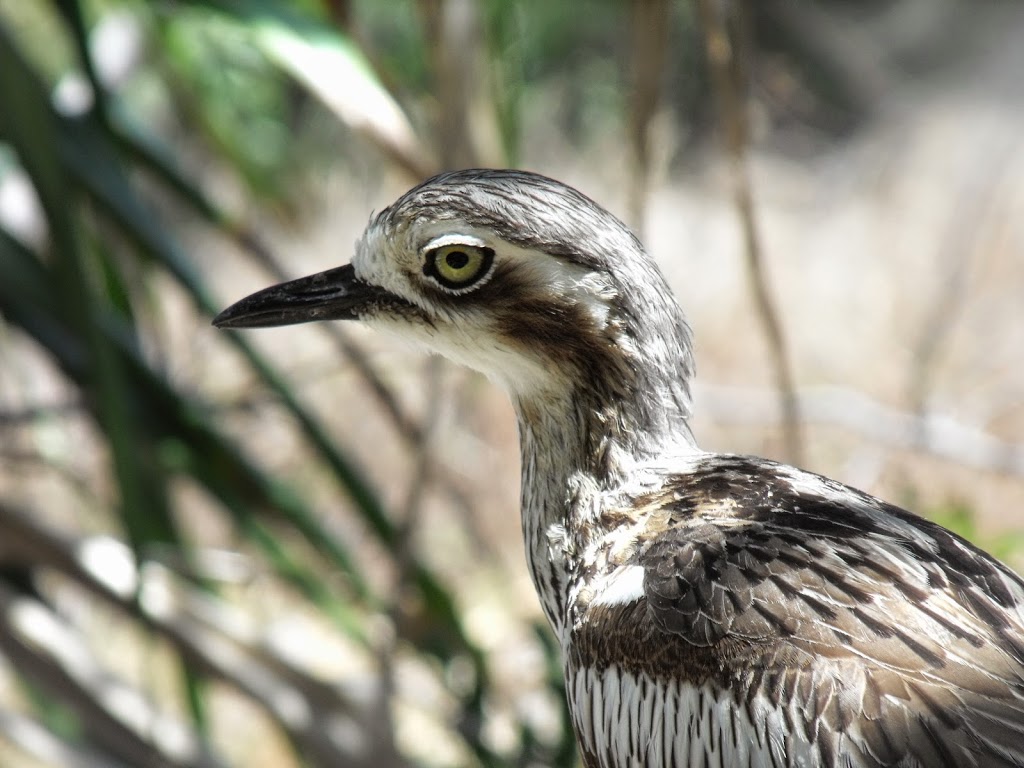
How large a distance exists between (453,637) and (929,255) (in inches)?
228

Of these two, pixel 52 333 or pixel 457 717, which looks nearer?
pixel 52 333

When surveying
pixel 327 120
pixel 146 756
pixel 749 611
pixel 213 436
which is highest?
pixel 327 120

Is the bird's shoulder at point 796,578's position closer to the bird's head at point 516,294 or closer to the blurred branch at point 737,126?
the bird's head at point 516,294

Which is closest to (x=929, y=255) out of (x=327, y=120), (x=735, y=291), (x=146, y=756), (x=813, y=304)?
(x=813, y=304)

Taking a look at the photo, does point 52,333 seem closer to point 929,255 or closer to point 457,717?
point 457,717

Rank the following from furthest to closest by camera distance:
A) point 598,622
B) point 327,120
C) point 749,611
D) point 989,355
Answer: point 327,120 < point 989,355 < point 598,622 < point 749,611

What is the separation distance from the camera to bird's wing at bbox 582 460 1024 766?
159 centimetres

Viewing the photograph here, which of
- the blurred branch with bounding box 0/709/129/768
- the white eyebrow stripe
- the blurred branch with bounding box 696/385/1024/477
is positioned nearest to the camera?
the white eyebrow stripe

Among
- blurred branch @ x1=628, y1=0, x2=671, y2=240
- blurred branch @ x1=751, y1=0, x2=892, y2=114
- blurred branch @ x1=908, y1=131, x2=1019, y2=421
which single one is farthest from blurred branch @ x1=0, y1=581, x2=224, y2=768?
blurred branch @ x1=751, y1=0, x2=892, y2=114

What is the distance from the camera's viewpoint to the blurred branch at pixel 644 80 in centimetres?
233

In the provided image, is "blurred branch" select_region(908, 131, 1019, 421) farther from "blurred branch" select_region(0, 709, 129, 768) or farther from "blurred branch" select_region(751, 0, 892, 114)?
"blurred branch" select_region(0, 709, 129, 768)

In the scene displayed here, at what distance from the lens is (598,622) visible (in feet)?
6.18

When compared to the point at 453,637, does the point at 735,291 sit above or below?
above

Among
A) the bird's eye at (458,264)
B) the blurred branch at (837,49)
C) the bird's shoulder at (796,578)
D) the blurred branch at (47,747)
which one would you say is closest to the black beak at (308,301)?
the bird's eye at (458,264)
